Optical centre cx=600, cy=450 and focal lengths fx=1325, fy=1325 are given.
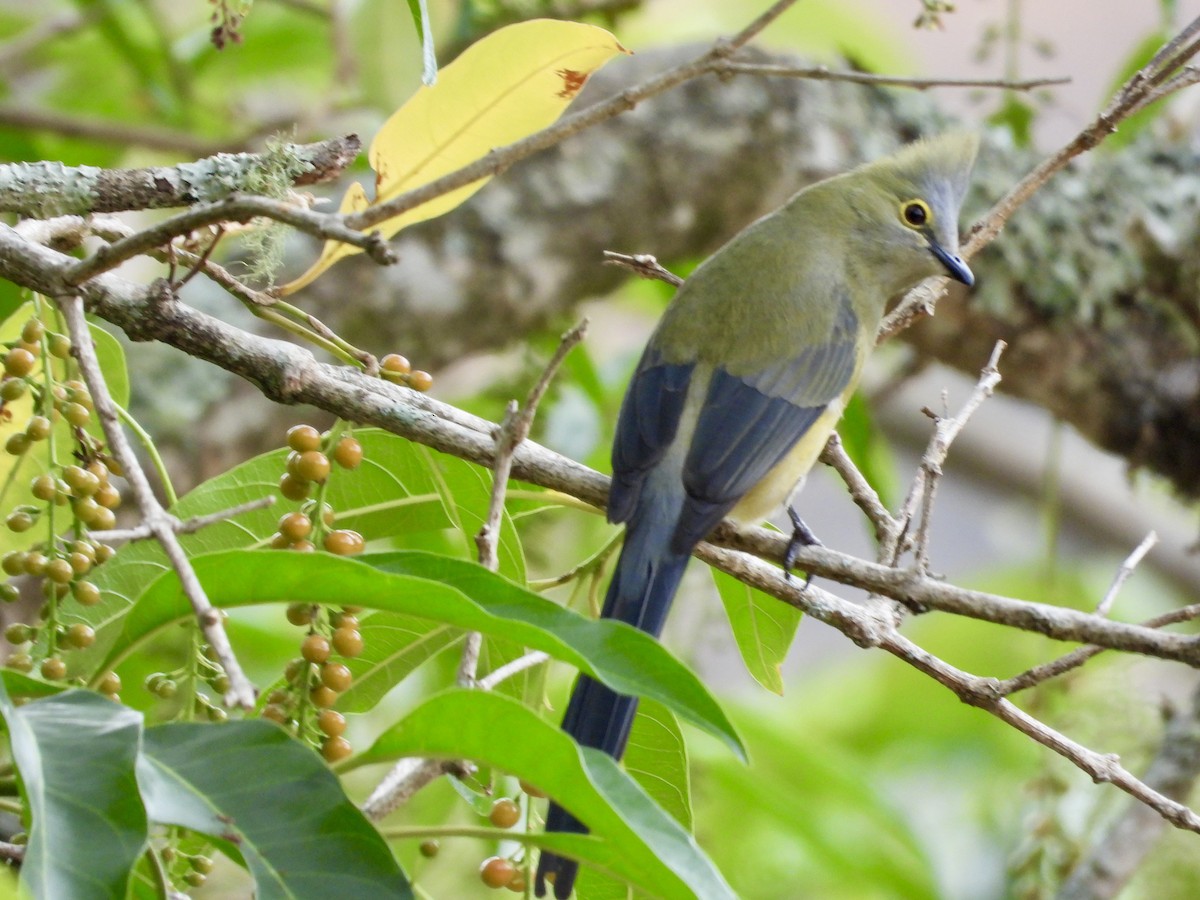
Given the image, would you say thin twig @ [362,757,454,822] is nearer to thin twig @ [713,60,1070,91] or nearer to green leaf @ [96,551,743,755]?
green leaf @ [96,551,743,755]

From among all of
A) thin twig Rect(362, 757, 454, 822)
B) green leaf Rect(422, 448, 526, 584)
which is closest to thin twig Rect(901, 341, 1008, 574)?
green leaf Rect(422, 448, 526, 584)

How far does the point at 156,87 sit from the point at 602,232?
4.69ft

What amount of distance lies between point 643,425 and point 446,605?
0.95 meters

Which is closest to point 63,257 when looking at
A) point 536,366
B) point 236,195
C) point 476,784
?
point 236,195

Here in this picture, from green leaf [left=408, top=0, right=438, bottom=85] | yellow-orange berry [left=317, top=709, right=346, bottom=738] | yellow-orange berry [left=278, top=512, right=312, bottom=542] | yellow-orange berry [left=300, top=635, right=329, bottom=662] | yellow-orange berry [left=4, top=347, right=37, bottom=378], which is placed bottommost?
yellow-orange berry [left=317, top=709, right=346, bottom=738]

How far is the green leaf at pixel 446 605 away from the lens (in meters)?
1.15

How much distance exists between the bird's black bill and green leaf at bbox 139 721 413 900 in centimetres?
179

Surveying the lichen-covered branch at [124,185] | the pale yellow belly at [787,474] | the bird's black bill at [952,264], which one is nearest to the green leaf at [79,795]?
the lichen-covered branch at [124,185]

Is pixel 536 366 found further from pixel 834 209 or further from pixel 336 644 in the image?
pixel 336 644

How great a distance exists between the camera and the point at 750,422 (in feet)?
7.23

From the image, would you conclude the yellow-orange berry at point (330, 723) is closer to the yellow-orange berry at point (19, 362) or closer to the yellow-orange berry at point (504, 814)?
the yellow-orange berry at point (504, 814)

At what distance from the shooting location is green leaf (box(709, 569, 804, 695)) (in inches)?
77.0

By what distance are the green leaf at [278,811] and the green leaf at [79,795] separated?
39 mm

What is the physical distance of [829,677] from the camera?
15.8ft
